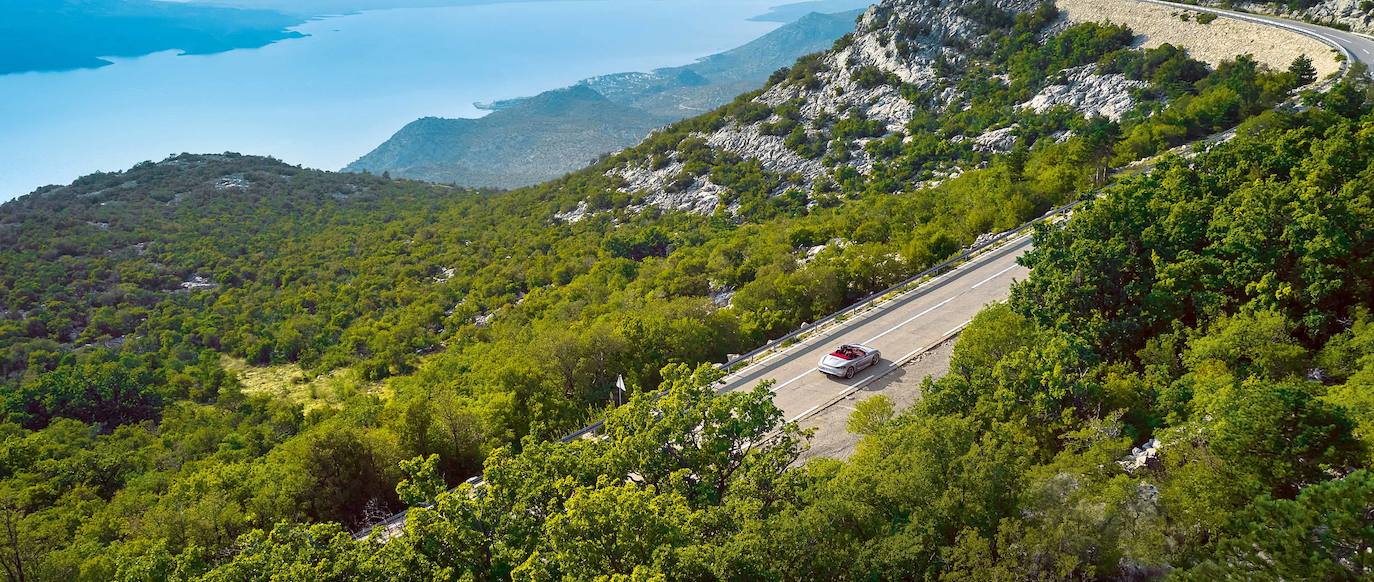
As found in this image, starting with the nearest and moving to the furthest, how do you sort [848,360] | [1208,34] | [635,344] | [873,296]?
[848,360] < [635,344] < [873,296] < [1208,34]

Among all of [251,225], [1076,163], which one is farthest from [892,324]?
[251,225]

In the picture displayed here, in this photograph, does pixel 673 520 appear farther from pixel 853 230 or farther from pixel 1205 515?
pixel 853 230

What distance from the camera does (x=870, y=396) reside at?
76.1 feet

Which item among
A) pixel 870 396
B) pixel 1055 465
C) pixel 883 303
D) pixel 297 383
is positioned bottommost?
pixel 297 383

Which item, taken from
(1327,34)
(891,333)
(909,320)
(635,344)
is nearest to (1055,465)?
(891,333)

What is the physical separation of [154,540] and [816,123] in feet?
238

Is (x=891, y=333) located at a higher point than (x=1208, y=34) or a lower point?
Answer: lower

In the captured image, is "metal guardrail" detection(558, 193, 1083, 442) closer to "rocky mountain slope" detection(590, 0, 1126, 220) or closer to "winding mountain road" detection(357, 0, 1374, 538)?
"winding mountain road" detection(357, 0, 1374, 538)

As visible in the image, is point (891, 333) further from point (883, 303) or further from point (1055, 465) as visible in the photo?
point (1055, 465)

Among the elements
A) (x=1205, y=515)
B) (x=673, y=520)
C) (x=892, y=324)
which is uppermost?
(x=673, y=520)

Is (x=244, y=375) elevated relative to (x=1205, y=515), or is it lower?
lower

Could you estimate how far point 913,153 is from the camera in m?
64.4

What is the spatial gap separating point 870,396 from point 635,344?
8.70 metres

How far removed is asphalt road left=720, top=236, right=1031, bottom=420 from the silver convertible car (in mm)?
292
